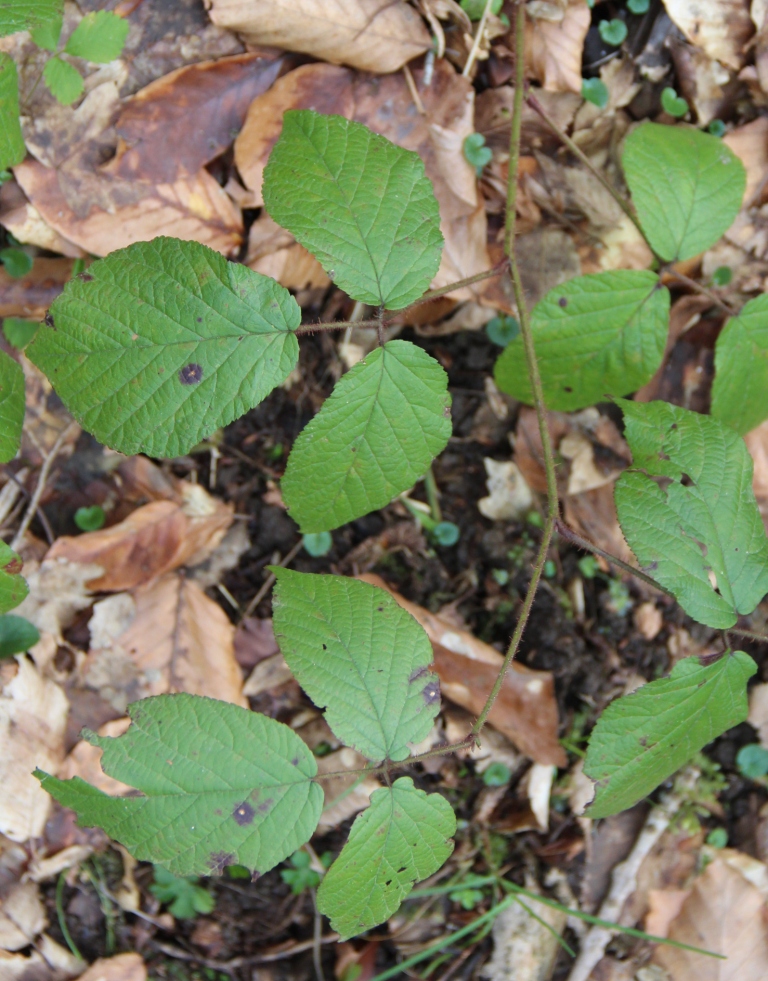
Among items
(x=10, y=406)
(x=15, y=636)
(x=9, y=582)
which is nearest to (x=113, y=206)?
(x=10, y=406)

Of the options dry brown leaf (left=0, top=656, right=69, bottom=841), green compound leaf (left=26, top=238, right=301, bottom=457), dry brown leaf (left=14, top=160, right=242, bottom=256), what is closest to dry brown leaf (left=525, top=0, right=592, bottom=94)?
dry brown leaf (left=14, top=160, right=242, bottom=256)

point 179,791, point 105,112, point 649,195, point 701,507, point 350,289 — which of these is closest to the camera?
point 179,791

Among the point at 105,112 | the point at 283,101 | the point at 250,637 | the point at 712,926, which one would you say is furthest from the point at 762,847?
the point at 105,112

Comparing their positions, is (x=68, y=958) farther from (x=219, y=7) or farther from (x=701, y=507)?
(x=219, y=7)

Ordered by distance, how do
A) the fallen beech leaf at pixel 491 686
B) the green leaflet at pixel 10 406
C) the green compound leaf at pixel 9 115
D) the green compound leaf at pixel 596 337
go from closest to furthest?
the green leaflet at pixel 10 406 < the green compound leaf at pixel 9 115 < the green compound leaf at pixel 596 337 < the fallen beech leaf at pixel 491 686

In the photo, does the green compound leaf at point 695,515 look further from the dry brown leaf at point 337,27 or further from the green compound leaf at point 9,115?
the green compound leaf at point 9,115

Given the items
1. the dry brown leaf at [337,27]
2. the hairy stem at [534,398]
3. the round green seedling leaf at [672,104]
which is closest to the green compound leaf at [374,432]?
the hairy stem at [534,398]
